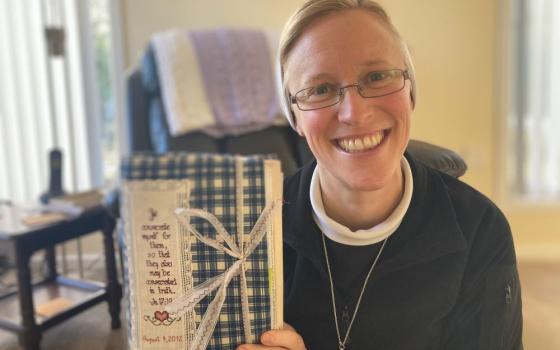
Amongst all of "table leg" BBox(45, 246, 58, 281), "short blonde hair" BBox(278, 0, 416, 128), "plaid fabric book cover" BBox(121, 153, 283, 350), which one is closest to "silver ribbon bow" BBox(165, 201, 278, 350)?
"plaid fabric book cover" BBox(121, 153, 283, 350)

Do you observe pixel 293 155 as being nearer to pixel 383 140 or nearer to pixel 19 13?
pixel 383 140

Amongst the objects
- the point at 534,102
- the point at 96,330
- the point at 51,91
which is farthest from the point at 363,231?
the point at 51,91

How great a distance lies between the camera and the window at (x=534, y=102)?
2.50 m

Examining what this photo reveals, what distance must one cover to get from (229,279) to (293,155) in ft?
4.67

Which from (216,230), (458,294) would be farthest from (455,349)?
(216,230)

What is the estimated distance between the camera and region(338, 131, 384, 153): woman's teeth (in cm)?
79

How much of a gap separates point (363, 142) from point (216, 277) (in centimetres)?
32

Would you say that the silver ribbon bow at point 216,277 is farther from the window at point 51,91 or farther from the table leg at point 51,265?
the window at point 51,91

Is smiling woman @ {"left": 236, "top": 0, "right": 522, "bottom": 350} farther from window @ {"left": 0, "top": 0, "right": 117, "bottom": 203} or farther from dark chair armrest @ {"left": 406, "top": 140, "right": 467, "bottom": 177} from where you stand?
window @ {"left": 0, "top": 0, "right": 117, "bottom": 203}

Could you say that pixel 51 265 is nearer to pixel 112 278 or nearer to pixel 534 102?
pixel 112 278

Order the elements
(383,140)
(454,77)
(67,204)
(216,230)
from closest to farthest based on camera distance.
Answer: (216,230), (383,140), (67,204), (454,77)

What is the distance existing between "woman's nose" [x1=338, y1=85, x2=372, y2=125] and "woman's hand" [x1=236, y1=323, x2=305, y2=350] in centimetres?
33

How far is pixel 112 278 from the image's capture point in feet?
6.67

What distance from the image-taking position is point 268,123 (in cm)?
207
